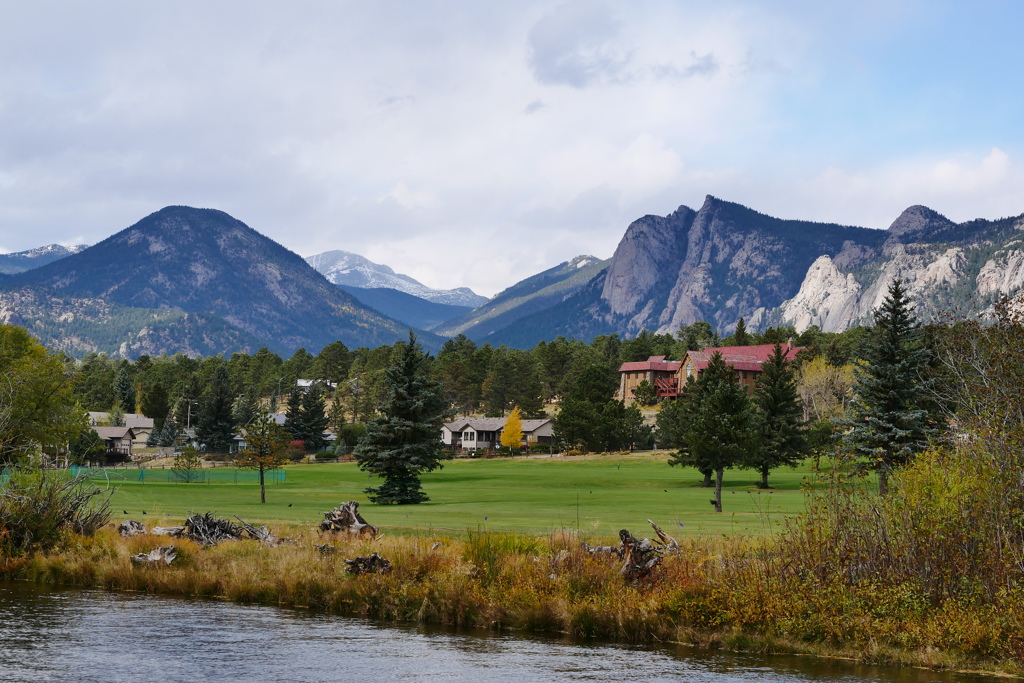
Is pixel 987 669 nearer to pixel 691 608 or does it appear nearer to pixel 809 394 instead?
pixel 691 608

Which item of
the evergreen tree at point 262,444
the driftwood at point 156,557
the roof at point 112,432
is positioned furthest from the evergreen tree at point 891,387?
the roof at point 112,432

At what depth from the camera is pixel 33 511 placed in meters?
29.8

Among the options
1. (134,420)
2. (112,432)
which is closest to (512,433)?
(112,432)

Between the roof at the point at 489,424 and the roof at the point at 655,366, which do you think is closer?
the roof at the point at 489,424

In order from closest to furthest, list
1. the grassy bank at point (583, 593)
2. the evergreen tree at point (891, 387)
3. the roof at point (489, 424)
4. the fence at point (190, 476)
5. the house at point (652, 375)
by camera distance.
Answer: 1. the grassy bank at point (583, 593)
2. the evergreen tree at point (891, 387)
3. the fence at point (190, 476)
4. the roof at point (489, 424)
5. the house at point (652, 375)

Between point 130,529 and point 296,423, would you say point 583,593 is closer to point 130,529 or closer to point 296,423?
point 130,529

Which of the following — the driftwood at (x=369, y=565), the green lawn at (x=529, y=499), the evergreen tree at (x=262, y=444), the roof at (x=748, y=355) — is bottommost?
the green lawn at (x=529, y=499)

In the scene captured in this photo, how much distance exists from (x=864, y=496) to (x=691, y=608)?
509 centimetres

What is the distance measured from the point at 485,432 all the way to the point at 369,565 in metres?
129

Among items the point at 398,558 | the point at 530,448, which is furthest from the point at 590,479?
the point at 398,558

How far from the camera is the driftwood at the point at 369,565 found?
25.9 meters

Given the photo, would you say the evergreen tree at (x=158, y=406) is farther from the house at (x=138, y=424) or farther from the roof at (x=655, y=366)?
the roof at (x=655, y=366)

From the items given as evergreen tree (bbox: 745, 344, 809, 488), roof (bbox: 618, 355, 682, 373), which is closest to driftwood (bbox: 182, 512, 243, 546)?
evergreen tree (bbox: 745, 344, 809, 488)

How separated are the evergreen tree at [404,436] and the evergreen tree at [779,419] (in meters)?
29.8
